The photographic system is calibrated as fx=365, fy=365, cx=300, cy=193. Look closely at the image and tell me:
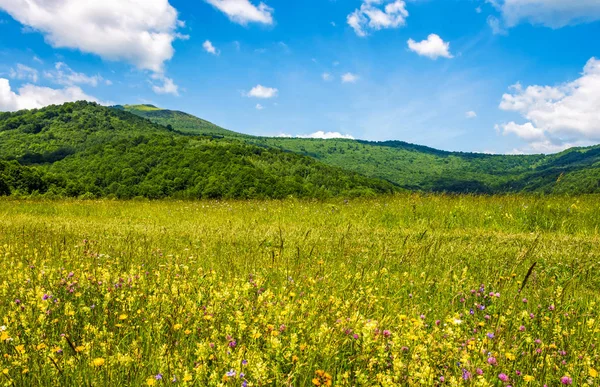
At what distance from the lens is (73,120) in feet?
454

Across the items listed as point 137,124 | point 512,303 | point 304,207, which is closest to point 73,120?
point 137,124

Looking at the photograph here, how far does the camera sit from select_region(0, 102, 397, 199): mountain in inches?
2680

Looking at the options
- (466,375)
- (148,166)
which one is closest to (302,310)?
(466,375)

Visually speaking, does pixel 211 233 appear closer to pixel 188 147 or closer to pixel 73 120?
pixel 188 147

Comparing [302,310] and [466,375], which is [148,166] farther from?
[466,375]

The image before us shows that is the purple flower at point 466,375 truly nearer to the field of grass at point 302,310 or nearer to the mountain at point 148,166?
the field of grass at point 302,310

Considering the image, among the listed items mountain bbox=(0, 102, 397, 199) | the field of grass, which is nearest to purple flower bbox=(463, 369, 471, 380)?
the field of grass

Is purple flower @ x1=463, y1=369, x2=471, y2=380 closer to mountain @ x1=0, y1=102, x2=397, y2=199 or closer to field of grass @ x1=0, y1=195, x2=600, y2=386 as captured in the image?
field of grass @ x1=0, y1=195, x2=600, y2=386

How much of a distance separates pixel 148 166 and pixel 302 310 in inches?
3537

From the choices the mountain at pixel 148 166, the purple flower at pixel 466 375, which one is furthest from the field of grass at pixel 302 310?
the mountain at pixel 148 166

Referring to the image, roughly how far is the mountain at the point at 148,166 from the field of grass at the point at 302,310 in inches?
1643

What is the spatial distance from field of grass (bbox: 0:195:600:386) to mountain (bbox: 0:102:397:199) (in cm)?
4172

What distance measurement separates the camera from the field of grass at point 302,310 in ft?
7.95

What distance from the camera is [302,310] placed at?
322 centimetres
